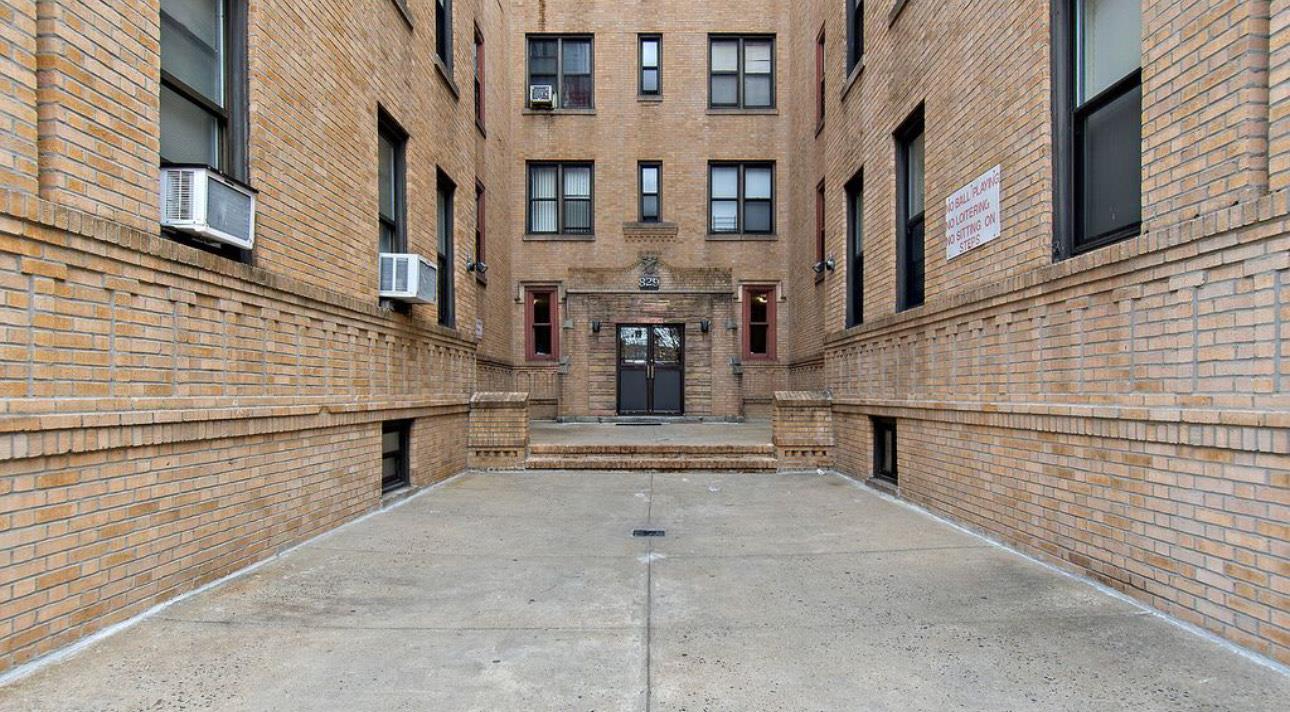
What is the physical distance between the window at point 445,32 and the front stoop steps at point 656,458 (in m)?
5.72

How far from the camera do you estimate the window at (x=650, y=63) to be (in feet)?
50.2

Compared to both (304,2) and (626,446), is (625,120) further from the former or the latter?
(304,2)

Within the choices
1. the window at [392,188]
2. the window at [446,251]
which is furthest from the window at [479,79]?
the window at [392,188]

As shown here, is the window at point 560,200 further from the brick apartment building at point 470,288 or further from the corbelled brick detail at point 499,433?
the corbelled brick detail at point 499,433

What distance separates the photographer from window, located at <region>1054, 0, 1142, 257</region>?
13.4 ft

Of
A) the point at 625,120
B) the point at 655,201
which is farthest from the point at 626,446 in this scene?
the point at 625,120

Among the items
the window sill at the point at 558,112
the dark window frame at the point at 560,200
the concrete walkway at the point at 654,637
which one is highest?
the window sill at the point at 558,112

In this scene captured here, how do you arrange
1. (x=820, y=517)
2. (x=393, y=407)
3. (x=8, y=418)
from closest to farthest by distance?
(x=8, y=418)
(x=820, y=517)
(x=393, y=407)

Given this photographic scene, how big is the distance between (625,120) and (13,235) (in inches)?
535

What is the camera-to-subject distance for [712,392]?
14.7 metres

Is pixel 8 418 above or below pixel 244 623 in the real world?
above

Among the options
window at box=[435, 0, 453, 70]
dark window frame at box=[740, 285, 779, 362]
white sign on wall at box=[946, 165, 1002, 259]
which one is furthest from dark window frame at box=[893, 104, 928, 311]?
dark window frame at box=[740, 285, 779, 362]

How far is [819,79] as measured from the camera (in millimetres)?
12086

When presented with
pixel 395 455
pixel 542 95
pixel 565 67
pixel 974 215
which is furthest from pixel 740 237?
pixel 395 455
